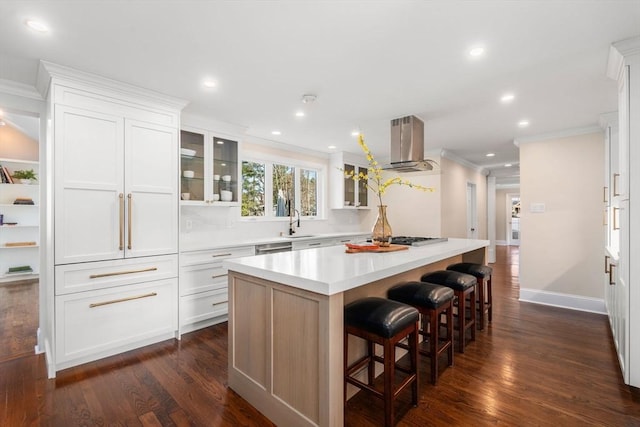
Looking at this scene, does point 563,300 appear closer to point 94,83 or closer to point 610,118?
point 610,118

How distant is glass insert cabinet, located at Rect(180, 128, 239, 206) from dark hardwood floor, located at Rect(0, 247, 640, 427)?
163 cm

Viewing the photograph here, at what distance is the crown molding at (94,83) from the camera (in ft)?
7.59

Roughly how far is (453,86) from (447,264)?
Answer: 75.4 inches

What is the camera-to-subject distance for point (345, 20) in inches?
70.7

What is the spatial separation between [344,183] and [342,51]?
359cm

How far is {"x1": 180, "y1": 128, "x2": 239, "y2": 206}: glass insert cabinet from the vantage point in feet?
11.3

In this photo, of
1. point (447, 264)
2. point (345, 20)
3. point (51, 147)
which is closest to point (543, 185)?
point (447, 264)

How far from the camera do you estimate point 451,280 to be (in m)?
2.66

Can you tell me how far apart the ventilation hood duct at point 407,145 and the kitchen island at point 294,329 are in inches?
64.6

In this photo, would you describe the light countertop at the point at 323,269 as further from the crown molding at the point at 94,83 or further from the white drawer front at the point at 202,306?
the crown molding at the point at 94,83

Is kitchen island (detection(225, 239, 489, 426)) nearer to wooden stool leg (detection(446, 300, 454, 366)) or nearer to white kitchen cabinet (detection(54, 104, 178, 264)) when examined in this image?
wooden stool leg (detection(446, 300, 454, 366))

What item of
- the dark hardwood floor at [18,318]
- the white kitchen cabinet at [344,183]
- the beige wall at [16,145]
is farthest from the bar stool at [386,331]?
the beige wall at [16,145]

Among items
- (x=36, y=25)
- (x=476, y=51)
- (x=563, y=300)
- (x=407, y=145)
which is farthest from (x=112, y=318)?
(x=563, y=300)

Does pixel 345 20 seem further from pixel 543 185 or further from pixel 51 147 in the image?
pixel 543 185
